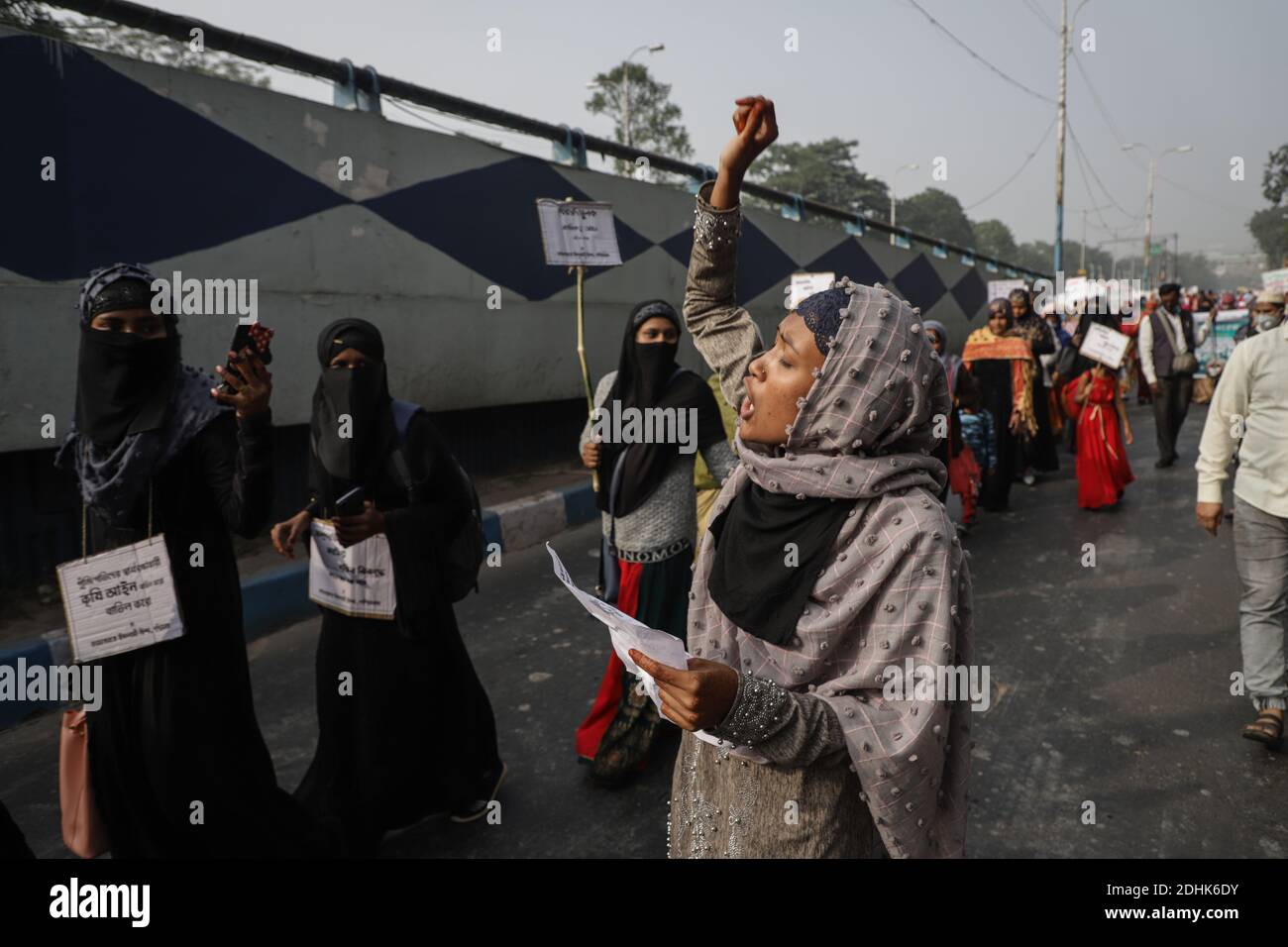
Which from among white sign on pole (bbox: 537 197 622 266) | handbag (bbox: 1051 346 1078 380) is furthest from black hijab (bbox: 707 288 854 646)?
handbag (bbox: 1051 346 1078 380)

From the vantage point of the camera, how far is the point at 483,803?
2.95 metres

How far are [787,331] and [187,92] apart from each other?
5182mm

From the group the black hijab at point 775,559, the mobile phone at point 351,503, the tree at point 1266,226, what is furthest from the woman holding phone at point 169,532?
the tree at point 1266,226

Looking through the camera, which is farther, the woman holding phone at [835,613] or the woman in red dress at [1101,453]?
the woman in red dress at [1101,453]

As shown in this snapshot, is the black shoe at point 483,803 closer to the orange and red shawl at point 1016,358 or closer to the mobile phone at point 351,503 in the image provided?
the mobile phone at point 351,503

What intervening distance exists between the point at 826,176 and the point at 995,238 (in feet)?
135

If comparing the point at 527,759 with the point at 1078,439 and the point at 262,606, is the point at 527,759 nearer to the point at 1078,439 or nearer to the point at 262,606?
the point at 262,606

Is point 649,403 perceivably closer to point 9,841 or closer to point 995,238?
point 9,841

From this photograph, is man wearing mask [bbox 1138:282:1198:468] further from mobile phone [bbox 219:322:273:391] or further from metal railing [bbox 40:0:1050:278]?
mobile phone [bbox 219:322:273:391]

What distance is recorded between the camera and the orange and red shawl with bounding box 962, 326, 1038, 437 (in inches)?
315

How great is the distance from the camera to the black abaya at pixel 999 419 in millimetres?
7562

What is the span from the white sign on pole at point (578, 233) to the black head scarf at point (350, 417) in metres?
1.46

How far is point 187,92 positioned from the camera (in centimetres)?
523

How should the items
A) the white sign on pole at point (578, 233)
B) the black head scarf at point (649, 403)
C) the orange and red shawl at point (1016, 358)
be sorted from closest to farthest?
the black head scarf at point (649, 403) < the white sign on pole at point (578, 233) < the orange and red shawl at point (1016, 358)
